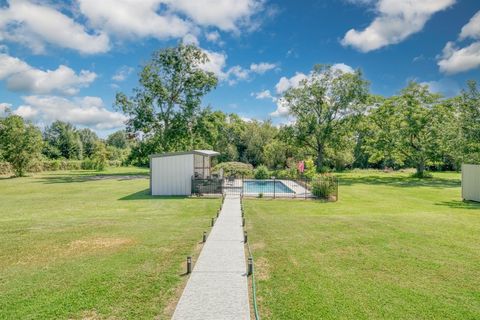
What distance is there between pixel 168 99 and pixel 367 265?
36404 mm

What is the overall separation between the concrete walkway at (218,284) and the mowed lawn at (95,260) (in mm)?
316

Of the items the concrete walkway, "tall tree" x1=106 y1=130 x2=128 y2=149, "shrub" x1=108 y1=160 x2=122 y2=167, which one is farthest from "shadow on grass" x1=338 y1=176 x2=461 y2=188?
"tall tree" x1=106 y1=130 x2=128 y2=149

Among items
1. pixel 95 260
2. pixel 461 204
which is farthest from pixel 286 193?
pixel 95 260

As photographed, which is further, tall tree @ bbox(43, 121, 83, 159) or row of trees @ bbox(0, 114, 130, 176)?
tall tree @ bbox(43, 121, 83, 159)

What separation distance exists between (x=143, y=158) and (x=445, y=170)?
4949 centimetres

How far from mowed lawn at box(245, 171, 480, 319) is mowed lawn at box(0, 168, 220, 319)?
6.61 feet

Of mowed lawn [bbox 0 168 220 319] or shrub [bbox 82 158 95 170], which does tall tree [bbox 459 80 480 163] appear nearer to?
mowed lawn [bbox 0 168 220 319]

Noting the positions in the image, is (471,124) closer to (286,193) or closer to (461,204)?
(461,204)

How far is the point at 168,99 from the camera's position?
39375mm

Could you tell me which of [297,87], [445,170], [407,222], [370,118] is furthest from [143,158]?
[445,170]

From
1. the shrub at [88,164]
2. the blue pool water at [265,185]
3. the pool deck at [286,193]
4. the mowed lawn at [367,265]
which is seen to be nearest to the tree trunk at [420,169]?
the pool deck at [286,193]

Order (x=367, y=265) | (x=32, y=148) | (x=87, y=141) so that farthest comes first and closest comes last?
(x=87, y=141) < (x=32, y=148) < (x=367, y=265)

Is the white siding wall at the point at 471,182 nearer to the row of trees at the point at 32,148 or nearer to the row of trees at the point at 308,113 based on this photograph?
the row of trees at the point at 308,113

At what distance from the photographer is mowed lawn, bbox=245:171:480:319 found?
4.97 meters
